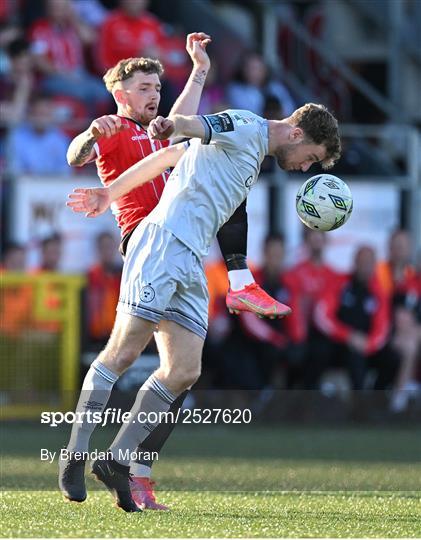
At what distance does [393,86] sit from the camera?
65.1 ft

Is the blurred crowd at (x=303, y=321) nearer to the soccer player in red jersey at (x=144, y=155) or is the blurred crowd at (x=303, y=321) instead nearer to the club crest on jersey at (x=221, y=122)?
the soccer player in red jersey at (x=144, y=155)

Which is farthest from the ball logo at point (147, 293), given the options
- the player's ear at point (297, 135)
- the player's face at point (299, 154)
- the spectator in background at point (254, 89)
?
the spectator in background at point (254, 89)

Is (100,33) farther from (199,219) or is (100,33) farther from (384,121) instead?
(199,219)

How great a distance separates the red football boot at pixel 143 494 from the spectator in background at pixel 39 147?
7.96 meters

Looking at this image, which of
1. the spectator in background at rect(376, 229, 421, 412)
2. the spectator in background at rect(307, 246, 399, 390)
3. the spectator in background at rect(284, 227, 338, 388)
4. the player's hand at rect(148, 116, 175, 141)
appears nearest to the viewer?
the player's hand at rect(148, 116, 175, 141)

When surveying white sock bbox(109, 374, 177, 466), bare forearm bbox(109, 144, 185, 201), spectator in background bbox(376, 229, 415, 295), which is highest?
bare forearm bbox(109, 144, 185, 201)

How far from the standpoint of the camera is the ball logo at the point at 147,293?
24.1 feet

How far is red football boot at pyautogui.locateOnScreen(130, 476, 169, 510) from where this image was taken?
757cm

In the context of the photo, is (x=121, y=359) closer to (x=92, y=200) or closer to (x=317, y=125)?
(x=92, y=200)

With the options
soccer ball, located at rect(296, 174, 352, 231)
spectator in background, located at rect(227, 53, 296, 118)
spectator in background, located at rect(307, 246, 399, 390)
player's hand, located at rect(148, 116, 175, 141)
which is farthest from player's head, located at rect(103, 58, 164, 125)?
spectator in background, located at rect(227, 53, 296, 118)

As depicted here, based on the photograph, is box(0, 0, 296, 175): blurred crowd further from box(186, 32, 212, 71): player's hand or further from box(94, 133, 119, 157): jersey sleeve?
box(94, 133, 119, 157): jersey sleeve

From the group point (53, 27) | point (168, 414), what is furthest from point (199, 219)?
point (53, 27)

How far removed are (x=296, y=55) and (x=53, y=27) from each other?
13.1 ft

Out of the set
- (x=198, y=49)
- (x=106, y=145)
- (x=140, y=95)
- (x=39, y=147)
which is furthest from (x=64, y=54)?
(x=106, y=145)
